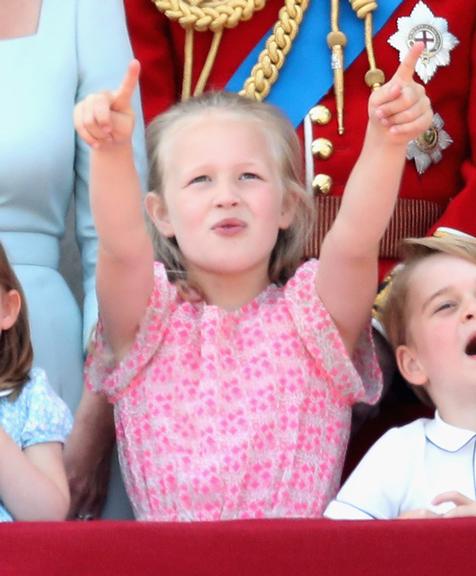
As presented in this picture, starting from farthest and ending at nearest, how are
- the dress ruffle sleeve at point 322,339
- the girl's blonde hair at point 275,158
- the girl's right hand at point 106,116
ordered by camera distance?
1. the girl's blonde hair at point 275,158
2. the dress ruffle sleeve at point 322,339
3. the girl's right hand at point 106,116

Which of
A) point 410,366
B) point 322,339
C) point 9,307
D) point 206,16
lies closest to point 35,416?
point 9,307

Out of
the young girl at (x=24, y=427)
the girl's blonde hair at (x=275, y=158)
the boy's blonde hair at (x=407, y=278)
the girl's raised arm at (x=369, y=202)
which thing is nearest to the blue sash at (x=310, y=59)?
the girl's blonde hair at (x=275, y=158)

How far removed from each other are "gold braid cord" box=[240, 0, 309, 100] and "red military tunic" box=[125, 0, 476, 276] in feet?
0.09

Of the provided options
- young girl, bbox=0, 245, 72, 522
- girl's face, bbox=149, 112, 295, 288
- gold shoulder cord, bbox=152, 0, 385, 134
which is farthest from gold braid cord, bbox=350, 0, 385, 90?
young girl, bbox=0, 245, 72, 522

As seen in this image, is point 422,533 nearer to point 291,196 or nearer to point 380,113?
point 380,113

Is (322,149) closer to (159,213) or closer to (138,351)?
(159,213)

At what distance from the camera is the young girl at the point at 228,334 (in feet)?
5.60

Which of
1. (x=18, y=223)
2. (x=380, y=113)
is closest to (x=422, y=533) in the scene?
(x=380, y=113)

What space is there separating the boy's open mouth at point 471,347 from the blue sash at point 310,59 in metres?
0.46

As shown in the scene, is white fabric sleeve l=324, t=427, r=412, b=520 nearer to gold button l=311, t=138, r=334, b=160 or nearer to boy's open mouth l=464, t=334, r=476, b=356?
boy's open mouth l=464, t=334, r=476, b=356

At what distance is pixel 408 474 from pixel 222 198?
36 cm

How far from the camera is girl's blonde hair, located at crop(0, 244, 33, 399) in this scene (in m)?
1.69

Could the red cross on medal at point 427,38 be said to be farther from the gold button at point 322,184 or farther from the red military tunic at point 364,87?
the gold button at point 322,184

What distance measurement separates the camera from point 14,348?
171cm
